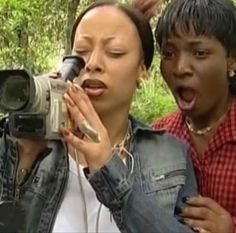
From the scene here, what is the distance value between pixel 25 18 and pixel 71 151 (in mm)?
4534

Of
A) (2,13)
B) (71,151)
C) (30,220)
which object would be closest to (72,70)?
(71,151)

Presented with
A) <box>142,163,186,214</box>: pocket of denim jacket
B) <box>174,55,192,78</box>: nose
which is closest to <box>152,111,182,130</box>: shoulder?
<box>174,55,192,78</box>: nose

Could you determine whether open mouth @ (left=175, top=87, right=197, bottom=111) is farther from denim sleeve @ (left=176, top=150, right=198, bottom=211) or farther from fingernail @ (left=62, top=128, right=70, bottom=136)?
fingernail @ (left=62, top=128, right=70, bottom=136)

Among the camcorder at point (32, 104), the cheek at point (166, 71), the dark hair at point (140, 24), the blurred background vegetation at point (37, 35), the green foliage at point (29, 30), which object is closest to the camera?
the camcorder at point (32, 104)

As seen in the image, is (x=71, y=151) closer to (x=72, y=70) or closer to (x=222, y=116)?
(x=72, y=70)

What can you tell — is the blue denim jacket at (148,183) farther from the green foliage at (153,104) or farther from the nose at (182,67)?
the green foliage at (153,104)

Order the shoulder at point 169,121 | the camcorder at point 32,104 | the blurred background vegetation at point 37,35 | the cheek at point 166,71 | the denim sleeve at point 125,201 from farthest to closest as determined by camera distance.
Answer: the blurred background vegetation at point 37,35 < the shoulder at point 169,121 < the cheek at point 166,71 < the denim sleeve at point 125,201 < the camcorder at point 32,104

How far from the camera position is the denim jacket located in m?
1.28

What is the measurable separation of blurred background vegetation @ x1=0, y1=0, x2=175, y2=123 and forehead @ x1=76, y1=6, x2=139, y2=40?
368 cm

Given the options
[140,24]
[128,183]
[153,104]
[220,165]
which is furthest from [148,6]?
[153,104]

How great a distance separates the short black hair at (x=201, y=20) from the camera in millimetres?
1613

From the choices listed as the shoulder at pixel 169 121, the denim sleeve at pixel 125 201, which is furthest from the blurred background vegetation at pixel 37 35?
the denim sleeve at pixel 125 201

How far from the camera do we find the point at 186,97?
163 centimetres

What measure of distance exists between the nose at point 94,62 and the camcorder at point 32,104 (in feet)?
0.65
